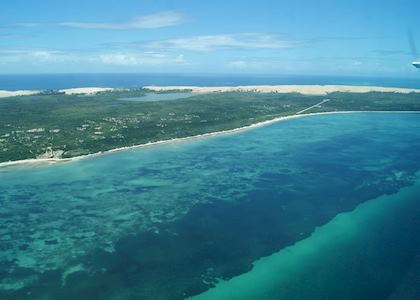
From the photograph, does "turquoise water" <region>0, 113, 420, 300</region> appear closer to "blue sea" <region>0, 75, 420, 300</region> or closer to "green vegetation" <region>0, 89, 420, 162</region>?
"blue sea" <region>0, 75, 420, 300</region>

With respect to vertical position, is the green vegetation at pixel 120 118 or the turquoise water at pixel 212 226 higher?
the green vegetation at pixel 120 118

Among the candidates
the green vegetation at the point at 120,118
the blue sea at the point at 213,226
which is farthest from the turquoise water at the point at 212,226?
the green vegetation at the point at 120,118

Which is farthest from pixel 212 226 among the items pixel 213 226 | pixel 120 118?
pixel 120 118

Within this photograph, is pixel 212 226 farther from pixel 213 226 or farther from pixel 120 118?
pixel 120 118

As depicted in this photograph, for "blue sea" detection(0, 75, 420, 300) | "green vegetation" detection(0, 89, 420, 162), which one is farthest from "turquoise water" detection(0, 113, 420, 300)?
"green vegetation" detection(0, 89, 420, 162)

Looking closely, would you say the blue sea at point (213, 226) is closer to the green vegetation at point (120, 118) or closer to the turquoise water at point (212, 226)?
the turquoise water at point (212, 226)

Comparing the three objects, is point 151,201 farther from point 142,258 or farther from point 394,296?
point 394,296

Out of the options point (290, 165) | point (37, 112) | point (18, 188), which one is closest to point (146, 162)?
point (18, 188)
